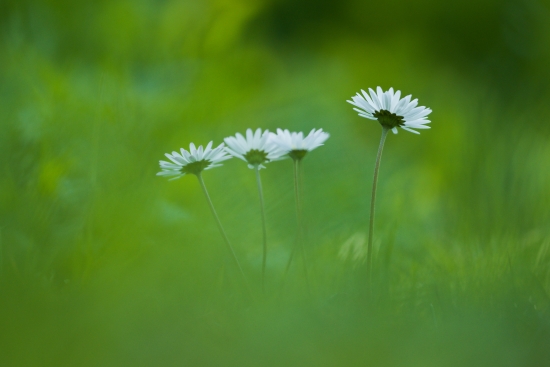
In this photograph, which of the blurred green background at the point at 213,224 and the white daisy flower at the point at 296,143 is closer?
the blurred green background at the point at 213,224

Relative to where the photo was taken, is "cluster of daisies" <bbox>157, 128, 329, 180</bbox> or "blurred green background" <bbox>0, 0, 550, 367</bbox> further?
"cluster of daisies" <bbox>157, 128, 329, 180</bbox>

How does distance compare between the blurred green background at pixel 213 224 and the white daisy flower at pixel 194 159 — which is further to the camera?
the white daisy flower at pixel 194 159

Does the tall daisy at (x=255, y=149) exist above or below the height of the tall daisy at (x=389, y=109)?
below

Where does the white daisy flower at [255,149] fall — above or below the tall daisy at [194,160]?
above

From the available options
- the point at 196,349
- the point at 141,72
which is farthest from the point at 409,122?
the point at 141,72
